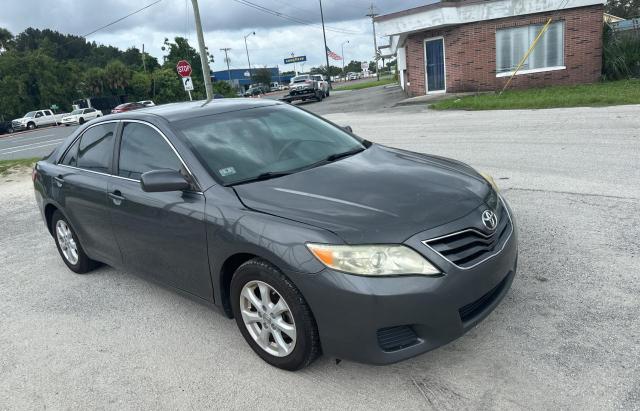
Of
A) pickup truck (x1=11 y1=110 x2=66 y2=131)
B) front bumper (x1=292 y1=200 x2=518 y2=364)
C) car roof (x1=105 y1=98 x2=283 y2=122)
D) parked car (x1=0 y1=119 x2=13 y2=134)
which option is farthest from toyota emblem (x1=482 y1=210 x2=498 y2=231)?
pickup truck (x1=11 y1=110 x2=66 y2=131)

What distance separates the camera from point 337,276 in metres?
2.66

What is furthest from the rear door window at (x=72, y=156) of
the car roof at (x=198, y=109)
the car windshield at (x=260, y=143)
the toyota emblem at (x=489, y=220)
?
the toyota emblem at (x=489, y=220)

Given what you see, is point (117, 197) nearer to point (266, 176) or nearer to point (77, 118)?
point (266, 176)

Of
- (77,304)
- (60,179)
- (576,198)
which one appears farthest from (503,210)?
(60,179)

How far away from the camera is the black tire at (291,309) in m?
2.84

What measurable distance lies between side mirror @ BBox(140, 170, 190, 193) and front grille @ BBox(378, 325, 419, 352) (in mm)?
1650

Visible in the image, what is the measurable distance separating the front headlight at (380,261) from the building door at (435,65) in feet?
66.9

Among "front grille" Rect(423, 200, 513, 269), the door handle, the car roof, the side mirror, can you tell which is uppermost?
the car roof

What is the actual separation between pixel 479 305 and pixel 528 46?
19.4 meters

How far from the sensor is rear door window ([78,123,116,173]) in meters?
4.37

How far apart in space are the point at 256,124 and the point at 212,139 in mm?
460

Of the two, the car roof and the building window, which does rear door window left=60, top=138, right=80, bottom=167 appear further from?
the building window

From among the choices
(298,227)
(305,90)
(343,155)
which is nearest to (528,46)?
(305,90)

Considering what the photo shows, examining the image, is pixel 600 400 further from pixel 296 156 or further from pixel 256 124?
pixel 256 124
